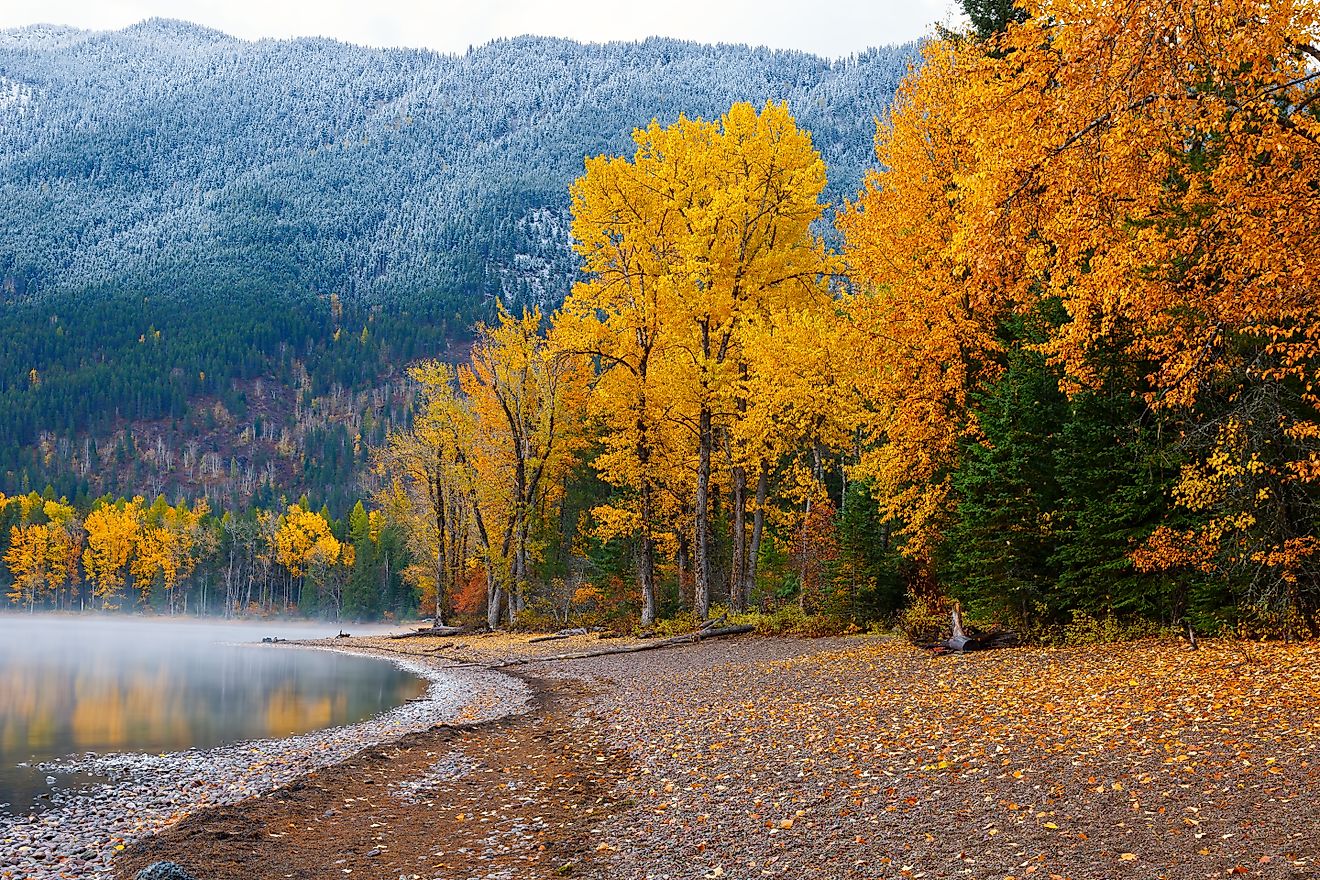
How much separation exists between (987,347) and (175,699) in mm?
21938

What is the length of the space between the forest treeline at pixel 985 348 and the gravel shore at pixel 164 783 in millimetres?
9631

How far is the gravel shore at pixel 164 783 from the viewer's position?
9.17m

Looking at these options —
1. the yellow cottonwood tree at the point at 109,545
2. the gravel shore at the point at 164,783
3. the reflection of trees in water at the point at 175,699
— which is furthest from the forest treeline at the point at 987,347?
the yellow cottonwood tree at the point at 109,545

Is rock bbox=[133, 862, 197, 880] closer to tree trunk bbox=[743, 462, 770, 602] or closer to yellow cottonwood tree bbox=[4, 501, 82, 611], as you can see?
tree trunk bbox=[743, 462, 770, 602]

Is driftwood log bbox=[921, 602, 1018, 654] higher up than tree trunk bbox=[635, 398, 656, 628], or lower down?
lower down

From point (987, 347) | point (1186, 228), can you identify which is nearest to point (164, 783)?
point (1186, 228)

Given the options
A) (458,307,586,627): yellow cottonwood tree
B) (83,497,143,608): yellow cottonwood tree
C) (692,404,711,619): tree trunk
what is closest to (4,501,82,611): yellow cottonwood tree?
(83,497,143,608): yellow cottonwood tree

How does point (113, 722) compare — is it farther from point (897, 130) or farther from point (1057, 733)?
point (897, 130)

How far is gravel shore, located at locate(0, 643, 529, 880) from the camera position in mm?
9172

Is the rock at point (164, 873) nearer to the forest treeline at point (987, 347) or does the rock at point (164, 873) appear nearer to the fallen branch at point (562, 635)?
the forest treeline at point (987, 347)

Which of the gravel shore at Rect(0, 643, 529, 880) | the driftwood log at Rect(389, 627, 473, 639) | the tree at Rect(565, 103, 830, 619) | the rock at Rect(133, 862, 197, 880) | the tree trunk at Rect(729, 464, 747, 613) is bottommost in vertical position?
the driftwood log at Rect(389, 627, 473, 639)

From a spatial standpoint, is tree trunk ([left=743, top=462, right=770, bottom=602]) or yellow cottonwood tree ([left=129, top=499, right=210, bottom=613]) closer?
tree trunk ([left=743, top=462, right=770, bottom=602])

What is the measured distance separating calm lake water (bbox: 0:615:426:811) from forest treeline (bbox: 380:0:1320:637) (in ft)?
29.7

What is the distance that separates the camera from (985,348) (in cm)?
1942
